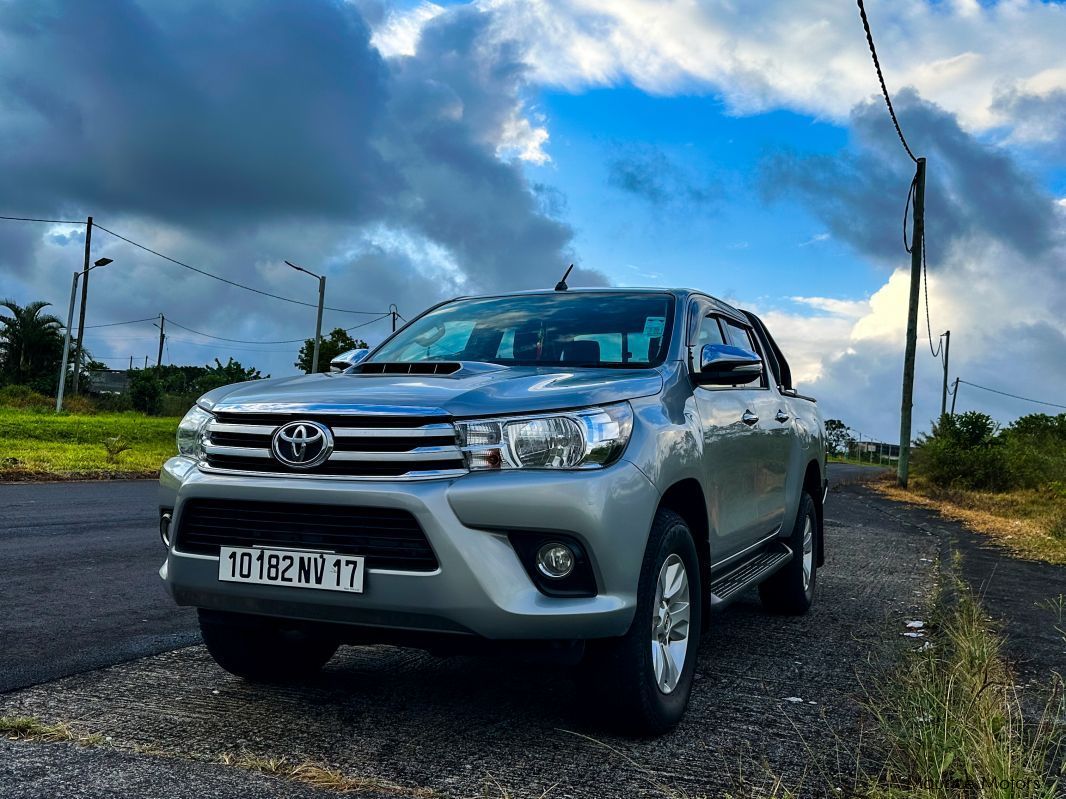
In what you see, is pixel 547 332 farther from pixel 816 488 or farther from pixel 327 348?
Result: pixel 327 348

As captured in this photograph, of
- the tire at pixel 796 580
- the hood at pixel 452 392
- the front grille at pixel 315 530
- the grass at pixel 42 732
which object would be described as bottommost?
the grass at pixel 42 732

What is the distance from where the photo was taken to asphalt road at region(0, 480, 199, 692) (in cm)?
471

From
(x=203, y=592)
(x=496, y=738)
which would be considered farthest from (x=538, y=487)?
(x=203, y=592)

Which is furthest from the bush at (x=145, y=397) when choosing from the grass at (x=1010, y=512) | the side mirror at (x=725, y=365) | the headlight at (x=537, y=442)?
the headlight at (x=537, y=442)

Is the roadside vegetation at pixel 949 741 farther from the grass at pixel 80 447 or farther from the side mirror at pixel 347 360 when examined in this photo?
the grass at pixel 80 447

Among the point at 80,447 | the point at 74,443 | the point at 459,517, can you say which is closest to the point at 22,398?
the point at 74,443

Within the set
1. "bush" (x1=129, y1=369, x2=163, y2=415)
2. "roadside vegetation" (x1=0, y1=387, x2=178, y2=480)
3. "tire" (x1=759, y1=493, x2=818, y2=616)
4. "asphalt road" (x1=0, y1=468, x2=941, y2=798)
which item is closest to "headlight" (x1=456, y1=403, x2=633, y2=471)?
"asphalt road" (x1=0, y1=468, x2=941, y2=798)

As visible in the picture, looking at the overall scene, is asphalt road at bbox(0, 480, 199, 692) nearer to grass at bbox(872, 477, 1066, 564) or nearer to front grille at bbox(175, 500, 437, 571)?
front grille at bbox(175, 500, 437, 571)

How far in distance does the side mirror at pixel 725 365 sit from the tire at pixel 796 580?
81.4 inches

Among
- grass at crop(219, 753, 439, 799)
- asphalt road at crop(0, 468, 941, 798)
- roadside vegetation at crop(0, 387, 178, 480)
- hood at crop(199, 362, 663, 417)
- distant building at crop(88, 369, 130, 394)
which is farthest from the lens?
distant building at crop(88, 369, 130, 394)

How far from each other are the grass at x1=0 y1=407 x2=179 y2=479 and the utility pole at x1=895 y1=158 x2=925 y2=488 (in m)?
17.3

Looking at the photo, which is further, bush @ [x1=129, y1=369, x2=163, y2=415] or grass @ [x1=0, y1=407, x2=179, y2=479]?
bush @ [x1=129, y1=369, x2=163, y2=415]

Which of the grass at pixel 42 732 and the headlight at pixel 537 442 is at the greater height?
the headlight at pixel 537 442

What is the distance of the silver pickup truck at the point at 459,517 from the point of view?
3189mm
